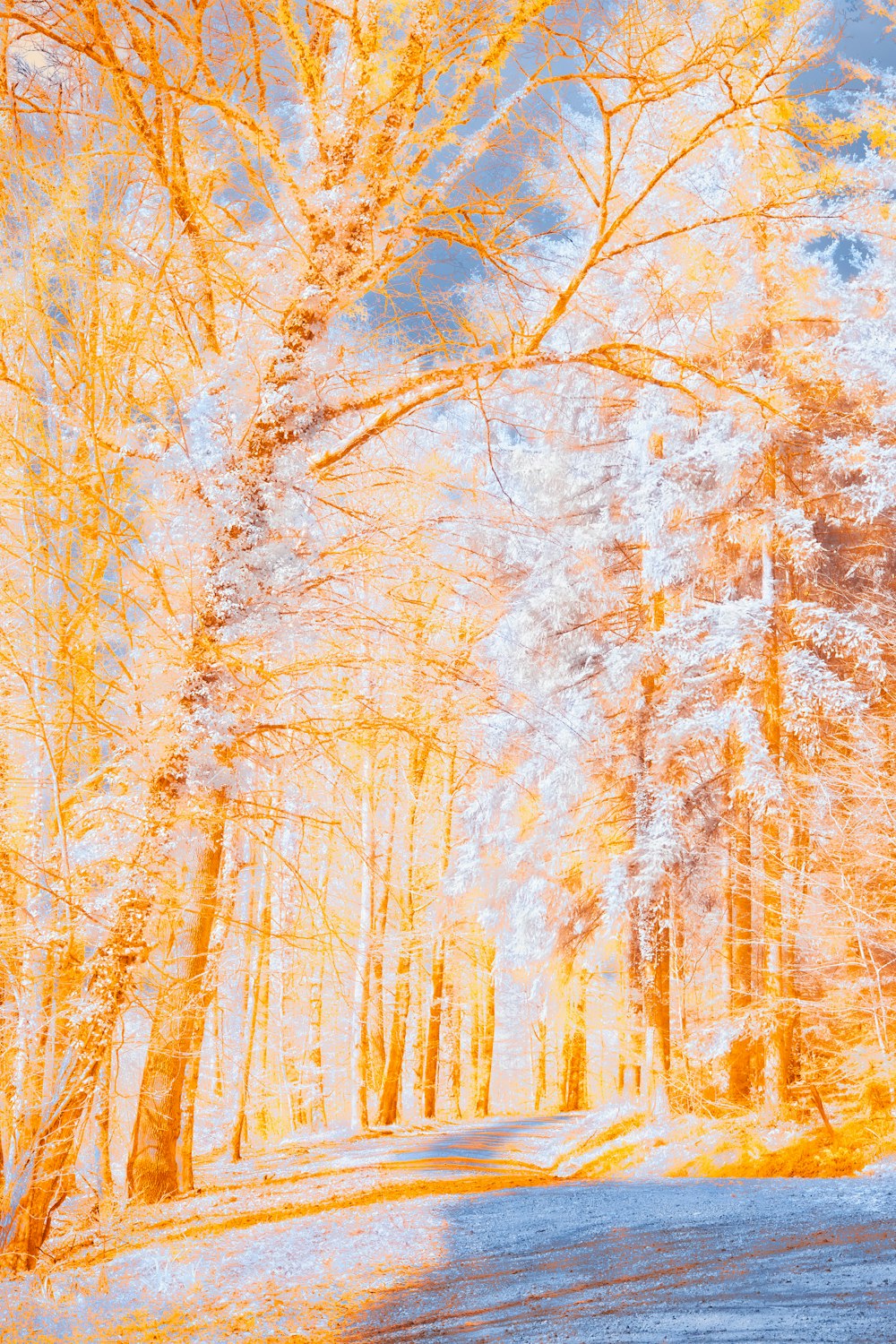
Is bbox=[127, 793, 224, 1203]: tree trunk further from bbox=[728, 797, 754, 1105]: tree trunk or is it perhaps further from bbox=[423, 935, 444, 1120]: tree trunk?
bbox=[423, 935, 444, 1120]: tree trunk

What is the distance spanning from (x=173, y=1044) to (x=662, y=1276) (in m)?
2.92

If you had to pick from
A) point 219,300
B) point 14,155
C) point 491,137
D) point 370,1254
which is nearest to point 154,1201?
point 370,1254

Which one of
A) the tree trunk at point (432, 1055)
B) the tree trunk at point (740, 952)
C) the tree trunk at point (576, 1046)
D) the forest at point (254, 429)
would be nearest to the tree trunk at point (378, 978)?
the forest at point (254, 429)

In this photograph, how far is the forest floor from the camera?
288cm

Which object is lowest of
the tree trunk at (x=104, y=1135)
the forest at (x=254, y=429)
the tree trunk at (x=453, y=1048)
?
the tree trunk at (x=453, y=1048)

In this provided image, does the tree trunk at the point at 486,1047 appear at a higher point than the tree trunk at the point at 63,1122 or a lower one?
lower

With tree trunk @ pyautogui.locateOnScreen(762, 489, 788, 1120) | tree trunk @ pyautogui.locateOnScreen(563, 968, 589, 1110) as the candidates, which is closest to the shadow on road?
tree trunk @ pyautogui.locateOnScreen(762, 489, 788, 1120)

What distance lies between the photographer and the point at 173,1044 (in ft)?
16.6

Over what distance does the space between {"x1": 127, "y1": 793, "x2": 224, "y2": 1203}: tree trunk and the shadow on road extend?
1.41 meters

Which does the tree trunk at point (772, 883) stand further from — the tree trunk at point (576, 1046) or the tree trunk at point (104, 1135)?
the tree trunk at point (104, 1135)

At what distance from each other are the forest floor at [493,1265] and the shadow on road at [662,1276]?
1cm

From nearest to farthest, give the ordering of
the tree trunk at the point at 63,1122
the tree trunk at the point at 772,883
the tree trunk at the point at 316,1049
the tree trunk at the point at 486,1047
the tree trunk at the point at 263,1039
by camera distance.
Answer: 1. the tree trunk at the point at 63,1122
2. the tree trunk at the point at 772,883
3. the tree trunk at the point at 263,1039
4. the tree trunk at the point at 316,1049
5. the tree trunk at the point at 486,1047

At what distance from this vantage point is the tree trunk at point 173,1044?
3758 mm

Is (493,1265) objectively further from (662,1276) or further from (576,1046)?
(576,1046)
